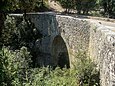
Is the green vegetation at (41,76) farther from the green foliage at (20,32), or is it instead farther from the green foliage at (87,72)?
the green foliage at (20,32)

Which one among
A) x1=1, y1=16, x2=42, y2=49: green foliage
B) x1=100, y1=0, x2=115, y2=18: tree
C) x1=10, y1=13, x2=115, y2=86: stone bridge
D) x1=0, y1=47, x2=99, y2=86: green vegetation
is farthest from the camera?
x1=100, y1=0, x2=115, y2=18: tree

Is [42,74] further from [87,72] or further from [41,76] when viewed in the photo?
[87,72]

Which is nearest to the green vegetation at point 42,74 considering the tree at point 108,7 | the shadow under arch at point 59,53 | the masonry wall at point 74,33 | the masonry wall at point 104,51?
the masonry wall at point 104,51

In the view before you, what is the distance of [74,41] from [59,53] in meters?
5.65

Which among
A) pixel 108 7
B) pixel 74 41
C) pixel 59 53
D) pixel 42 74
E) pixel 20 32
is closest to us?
pixel 42 74

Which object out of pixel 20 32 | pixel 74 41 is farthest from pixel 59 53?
pixel 74 41

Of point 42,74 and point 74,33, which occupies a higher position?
point 74,33

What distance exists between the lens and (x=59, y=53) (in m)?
24.3

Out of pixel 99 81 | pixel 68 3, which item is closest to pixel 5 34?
pixel 68 3

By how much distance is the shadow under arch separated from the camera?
22481 mm

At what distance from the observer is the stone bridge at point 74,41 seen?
11062 millimetres

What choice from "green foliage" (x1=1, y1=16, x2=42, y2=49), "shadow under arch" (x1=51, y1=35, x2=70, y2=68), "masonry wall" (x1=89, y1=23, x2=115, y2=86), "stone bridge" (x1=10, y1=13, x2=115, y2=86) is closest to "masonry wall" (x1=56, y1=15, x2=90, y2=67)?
"stone bridge" (x1=10, y1=13, x2=115, y2=86)

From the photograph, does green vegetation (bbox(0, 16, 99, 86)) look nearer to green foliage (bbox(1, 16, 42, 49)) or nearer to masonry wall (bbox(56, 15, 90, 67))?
masonry wall (bbox(56, 15, 90, 67))

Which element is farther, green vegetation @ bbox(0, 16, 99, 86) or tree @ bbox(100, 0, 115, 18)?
tree @ bbox(100, 0, 115, 18)
